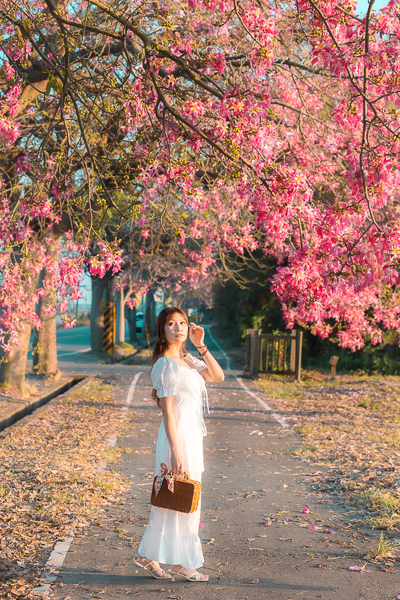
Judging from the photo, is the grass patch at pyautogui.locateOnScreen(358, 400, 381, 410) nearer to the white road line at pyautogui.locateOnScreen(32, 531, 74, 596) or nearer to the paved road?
the paved road

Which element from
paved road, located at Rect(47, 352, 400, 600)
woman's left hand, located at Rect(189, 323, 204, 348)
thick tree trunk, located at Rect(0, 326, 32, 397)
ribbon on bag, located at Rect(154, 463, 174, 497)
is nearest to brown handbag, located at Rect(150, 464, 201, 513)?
ribbon on bag, located at Rect(154, 463, 174, 497)

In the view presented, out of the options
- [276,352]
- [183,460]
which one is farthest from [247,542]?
[276,352]

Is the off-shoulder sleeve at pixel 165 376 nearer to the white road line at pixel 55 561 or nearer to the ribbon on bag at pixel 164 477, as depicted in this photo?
the ribbon on bag at pixel 164 477

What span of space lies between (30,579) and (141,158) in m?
5.61

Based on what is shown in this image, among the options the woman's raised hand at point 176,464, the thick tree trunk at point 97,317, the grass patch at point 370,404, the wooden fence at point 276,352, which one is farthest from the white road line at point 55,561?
the thick tree trunk at point 97,317

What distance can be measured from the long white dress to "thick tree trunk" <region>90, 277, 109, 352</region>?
2812 centimetres

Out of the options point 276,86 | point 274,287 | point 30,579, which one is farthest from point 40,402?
point 30,579

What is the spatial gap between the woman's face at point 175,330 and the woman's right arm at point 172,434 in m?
0.46

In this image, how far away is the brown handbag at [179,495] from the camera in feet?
15.5

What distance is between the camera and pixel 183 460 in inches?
194

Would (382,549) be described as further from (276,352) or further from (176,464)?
(276,352)

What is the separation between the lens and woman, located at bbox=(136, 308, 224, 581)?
15.7 feet

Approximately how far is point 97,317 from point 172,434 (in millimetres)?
29081

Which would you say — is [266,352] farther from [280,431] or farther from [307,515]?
[307,515]
